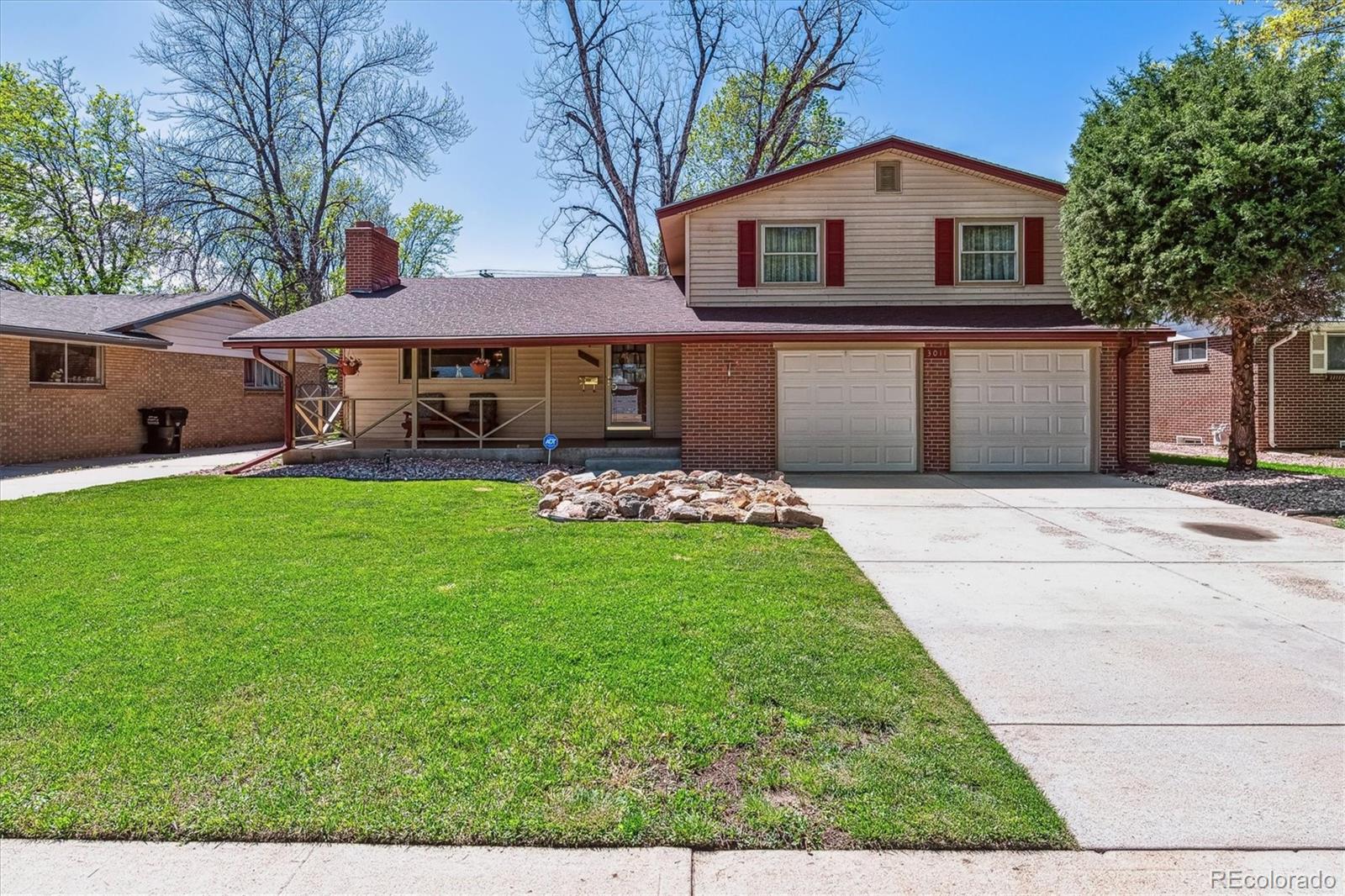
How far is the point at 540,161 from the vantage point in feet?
80.4

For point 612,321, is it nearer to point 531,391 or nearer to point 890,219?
point 531,391

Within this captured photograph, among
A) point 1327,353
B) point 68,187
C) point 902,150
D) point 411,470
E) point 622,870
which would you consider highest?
point 68,187

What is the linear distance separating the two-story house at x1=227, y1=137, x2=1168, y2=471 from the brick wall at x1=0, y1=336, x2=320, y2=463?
5.27m

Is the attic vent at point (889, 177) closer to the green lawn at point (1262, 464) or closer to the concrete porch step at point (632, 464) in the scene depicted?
the concrete porch step at point (632, 464)

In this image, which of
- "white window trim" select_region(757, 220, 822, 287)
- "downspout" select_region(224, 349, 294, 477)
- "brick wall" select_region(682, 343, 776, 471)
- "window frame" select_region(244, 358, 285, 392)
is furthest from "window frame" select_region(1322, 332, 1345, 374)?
"window frame" select_region(244, 358, 285, 392)

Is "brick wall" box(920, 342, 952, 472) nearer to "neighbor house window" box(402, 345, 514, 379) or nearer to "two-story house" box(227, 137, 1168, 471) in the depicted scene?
"two-story house" box(227, 137, 1168, 471)

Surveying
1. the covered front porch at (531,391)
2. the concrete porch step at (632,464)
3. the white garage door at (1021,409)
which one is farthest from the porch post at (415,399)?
the white garage door at (1021,409)

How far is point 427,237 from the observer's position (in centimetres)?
3819

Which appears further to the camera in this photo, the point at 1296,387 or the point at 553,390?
the point at 1296,387

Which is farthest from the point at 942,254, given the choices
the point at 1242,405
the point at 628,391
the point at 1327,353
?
the point at 1327,353

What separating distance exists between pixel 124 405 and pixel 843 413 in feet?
51.6

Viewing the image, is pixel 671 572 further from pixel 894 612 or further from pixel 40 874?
pixel 40 874

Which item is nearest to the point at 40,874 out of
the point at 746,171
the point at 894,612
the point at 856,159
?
the point at 894,612

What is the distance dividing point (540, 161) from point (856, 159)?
14560mm
